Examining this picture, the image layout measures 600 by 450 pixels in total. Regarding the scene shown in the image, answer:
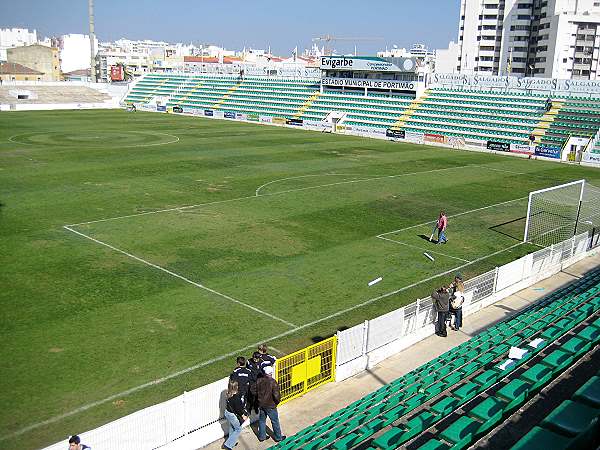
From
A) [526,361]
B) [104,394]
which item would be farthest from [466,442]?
[104,394]

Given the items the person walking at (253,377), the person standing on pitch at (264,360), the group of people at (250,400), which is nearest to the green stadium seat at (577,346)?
the group of people at (250,400)

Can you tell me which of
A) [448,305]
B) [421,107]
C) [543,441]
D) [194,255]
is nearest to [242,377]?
[543,441]

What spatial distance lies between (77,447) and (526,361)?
754cm

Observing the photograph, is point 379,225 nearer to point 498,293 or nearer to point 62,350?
point 498,293

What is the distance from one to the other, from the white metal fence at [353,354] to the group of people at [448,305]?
0.21 m

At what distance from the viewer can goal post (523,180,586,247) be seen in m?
24.3

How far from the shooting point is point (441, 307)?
14750 mm

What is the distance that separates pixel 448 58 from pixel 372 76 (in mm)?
56946

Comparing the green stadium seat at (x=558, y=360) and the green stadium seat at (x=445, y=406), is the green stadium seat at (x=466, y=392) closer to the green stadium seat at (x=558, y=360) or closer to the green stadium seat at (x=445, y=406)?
the green stadium seat at (x=445, y=406)

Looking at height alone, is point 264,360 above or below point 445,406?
below

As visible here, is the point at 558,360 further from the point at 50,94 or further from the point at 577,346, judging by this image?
the point at 50,94

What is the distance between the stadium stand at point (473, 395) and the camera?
7.70 m

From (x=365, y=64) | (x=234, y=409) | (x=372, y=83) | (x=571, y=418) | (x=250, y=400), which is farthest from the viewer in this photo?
(x=372, y=83)

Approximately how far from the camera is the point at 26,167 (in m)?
36.7
